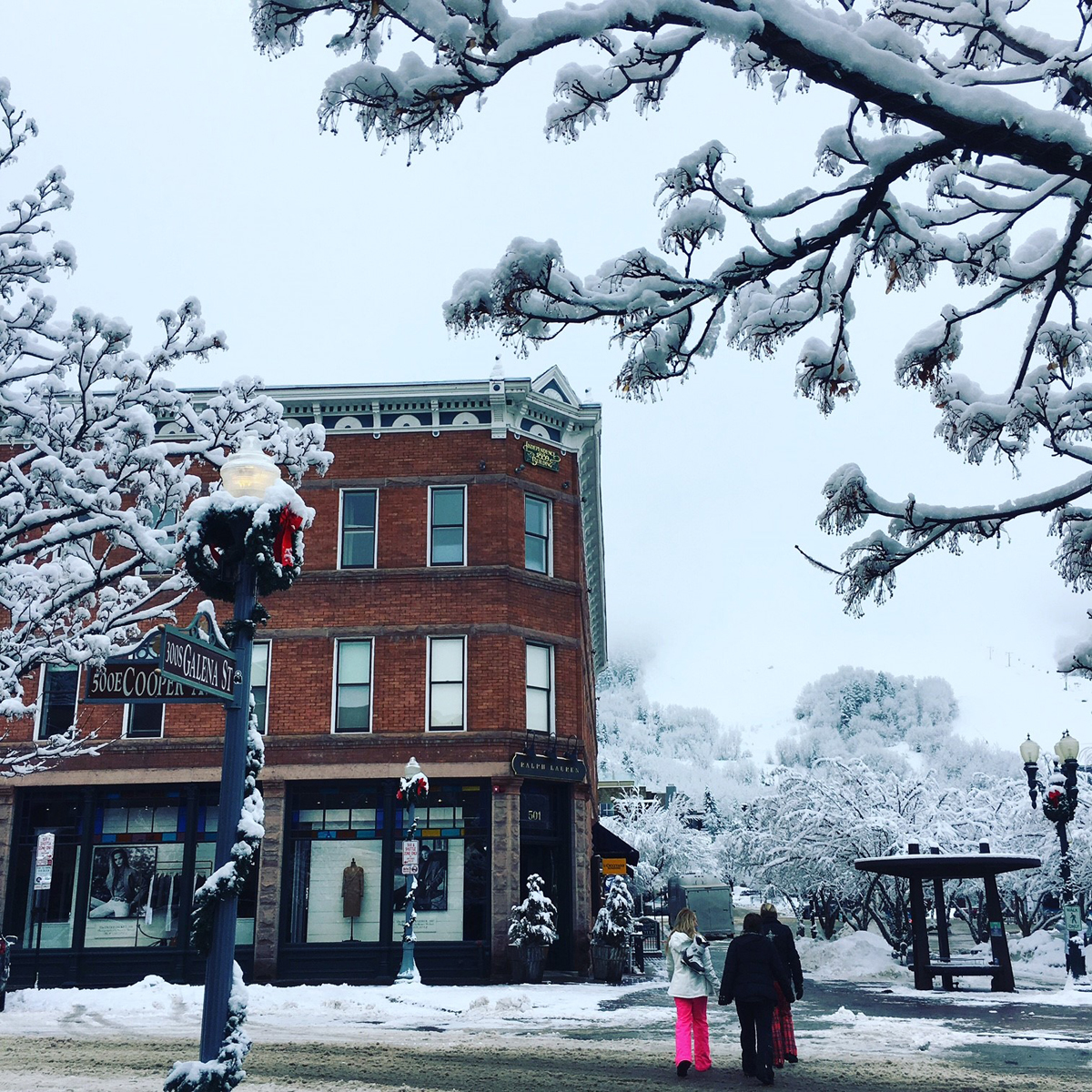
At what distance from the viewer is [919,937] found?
23250 mm

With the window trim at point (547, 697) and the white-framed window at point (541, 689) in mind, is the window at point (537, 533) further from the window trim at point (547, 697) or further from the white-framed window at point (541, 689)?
the white-framed window at point (541, 689)

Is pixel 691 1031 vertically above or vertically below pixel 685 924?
below

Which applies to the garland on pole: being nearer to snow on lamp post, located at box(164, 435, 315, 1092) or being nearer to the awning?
snow on lamp post, located at box(164, 435, 315, 1092)

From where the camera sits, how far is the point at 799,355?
7.19m

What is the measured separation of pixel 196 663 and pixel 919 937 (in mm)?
20237

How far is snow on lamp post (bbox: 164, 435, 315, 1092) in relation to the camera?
7367mm

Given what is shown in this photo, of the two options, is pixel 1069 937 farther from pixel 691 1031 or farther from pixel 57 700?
pixel 57 700

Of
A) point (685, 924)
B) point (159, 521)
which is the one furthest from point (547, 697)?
point (685, 924)

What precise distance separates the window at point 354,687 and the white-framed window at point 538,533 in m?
4.34

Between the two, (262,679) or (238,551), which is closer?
(238,551)

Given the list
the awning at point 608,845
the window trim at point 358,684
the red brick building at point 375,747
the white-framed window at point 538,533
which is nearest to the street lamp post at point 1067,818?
the red brick building at point 375,747

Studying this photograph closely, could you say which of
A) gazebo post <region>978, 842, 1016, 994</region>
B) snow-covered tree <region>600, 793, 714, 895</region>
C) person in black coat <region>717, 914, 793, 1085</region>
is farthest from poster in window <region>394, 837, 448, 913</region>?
snow-covered tree <region>600, 793, 714, 895</region>

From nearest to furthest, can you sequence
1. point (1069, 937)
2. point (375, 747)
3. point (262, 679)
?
1. point (1069, 937)
2. point (375, 747)
3. point (262, 679)

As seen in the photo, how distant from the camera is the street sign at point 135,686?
7230 millimetres
